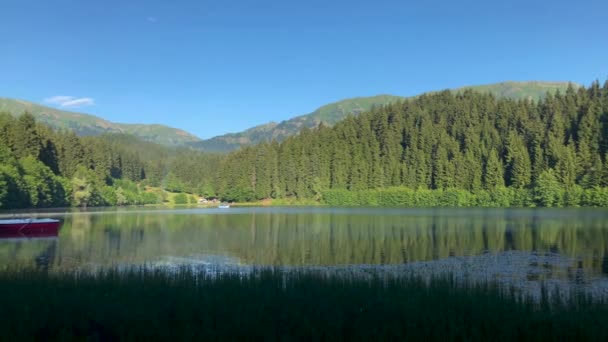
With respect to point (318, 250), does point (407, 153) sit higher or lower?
higher

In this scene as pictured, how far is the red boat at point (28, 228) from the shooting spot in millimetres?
49281

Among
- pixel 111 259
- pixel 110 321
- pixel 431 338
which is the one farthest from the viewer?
pixel 111 259

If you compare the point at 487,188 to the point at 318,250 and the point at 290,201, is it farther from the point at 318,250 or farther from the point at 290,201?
the point at 318,250

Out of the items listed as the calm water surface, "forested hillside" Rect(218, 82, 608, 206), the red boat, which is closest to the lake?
the calm water surface

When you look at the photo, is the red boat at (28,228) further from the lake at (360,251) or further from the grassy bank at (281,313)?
the grassy bank at (281,313)

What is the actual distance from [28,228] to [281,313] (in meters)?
44.9

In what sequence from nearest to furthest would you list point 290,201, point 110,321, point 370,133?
1. point 110,321
2. point 290,201
3. point 370,133

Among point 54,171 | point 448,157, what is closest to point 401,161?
point 448,157

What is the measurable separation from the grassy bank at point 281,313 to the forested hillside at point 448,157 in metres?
107

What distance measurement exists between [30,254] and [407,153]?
14261cm

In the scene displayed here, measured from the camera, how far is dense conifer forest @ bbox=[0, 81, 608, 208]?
4756 inches

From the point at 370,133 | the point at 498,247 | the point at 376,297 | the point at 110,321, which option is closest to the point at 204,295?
the point at 110,321

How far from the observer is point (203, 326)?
1182 centimetres

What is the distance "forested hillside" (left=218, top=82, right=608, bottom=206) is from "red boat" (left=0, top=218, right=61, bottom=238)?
330ft
